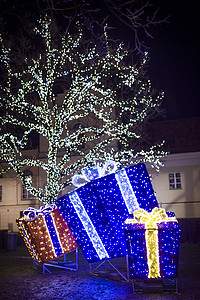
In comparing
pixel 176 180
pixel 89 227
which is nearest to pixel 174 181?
pixel 176 180

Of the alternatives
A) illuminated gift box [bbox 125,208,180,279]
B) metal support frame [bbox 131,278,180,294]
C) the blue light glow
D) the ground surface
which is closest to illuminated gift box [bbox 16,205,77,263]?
the ground surface

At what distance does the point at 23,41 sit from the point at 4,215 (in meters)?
15.9

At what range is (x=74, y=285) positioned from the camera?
7.66 metres

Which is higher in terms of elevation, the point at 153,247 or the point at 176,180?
the point at 176,180

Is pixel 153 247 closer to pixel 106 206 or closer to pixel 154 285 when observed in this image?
pixel 154 285

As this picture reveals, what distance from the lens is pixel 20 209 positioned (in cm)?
2642

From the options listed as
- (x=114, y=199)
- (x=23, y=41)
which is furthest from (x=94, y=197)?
(x=23, y=41)

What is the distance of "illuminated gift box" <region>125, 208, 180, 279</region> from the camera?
657 cm

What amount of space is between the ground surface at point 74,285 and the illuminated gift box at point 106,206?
2.28 ft

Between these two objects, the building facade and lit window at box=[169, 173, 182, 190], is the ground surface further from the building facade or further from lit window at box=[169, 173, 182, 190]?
lit window at box=[169, 173, 182, 190]

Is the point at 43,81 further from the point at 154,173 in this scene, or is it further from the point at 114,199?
the point at 154,173

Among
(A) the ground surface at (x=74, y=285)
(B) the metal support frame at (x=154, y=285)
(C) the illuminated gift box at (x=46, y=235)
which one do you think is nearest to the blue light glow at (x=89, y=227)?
(A) the ground surface at (x=74, y=285)

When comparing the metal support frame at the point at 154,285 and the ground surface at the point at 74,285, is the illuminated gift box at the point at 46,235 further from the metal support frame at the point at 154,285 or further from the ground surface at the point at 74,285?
the metal support frame at the point at 154,285

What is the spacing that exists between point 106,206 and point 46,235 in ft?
8.08
